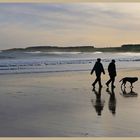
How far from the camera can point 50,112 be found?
1100 centimetres

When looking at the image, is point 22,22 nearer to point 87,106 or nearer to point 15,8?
point 15,8

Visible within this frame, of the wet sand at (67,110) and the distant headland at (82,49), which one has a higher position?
the distant headland at (82,49)

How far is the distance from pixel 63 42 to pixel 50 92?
8.51 feet

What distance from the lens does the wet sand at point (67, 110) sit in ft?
31.9

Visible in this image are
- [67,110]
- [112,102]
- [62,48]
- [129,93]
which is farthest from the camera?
[129,93]

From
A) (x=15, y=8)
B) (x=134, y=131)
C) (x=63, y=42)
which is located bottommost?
(x=134, y=131)

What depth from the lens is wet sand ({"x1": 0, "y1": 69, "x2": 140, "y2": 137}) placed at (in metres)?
9.73

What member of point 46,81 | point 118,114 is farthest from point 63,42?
point 46,81

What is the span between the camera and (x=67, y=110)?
11188 mm

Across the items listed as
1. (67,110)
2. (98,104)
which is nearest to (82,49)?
(98,104)

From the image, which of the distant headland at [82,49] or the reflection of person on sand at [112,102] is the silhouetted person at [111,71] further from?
the distant headland at [82,49]

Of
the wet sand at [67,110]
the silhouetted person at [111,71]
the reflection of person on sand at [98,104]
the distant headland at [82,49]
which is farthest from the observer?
the silhouetted person at [111,71]

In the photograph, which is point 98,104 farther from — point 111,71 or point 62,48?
point 111,71

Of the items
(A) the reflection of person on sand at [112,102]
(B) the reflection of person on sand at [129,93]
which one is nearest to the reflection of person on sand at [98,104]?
(A) the reflection of person on sand at [112,102]
